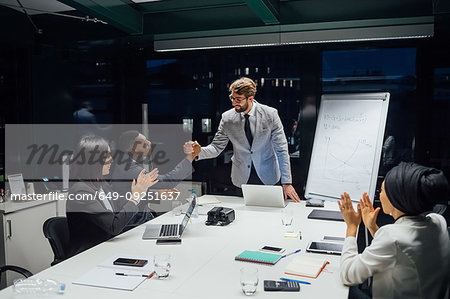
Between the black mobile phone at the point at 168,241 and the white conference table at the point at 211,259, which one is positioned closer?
the white conference table at the point at 211,259

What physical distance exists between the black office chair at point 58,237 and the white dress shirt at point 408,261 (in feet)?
6.00

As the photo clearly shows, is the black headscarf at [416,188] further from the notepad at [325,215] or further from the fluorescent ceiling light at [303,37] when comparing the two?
the fluorescent ceiling light at [303,37]

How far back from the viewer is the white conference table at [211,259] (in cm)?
179

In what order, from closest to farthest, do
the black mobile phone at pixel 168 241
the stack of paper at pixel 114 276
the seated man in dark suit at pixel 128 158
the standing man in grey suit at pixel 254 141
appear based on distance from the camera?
the stack of paper at pixel 114 276
the black mobile phone at pixel 168 241
the seated man in dark suit at pixel 128 158
the standing man in grey suit at pixel 254 141

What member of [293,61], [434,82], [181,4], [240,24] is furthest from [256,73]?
[434,82]

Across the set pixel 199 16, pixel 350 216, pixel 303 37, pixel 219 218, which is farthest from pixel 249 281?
pixel 199 16

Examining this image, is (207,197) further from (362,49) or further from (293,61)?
(362,49)

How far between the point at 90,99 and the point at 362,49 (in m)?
3.50

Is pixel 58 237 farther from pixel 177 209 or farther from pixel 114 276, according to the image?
pixel 177 209

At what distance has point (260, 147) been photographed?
417 cm

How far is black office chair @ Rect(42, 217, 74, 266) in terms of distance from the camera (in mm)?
2619

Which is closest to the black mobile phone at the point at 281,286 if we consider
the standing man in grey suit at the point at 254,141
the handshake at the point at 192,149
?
the standing man in grey suit at the point at 254,141

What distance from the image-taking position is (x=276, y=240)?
2.59 metres

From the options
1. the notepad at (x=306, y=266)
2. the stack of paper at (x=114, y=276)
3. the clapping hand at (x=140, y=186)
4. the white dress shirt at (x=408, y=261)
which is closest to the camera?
the white dress shirt at (x=408, y=261)
